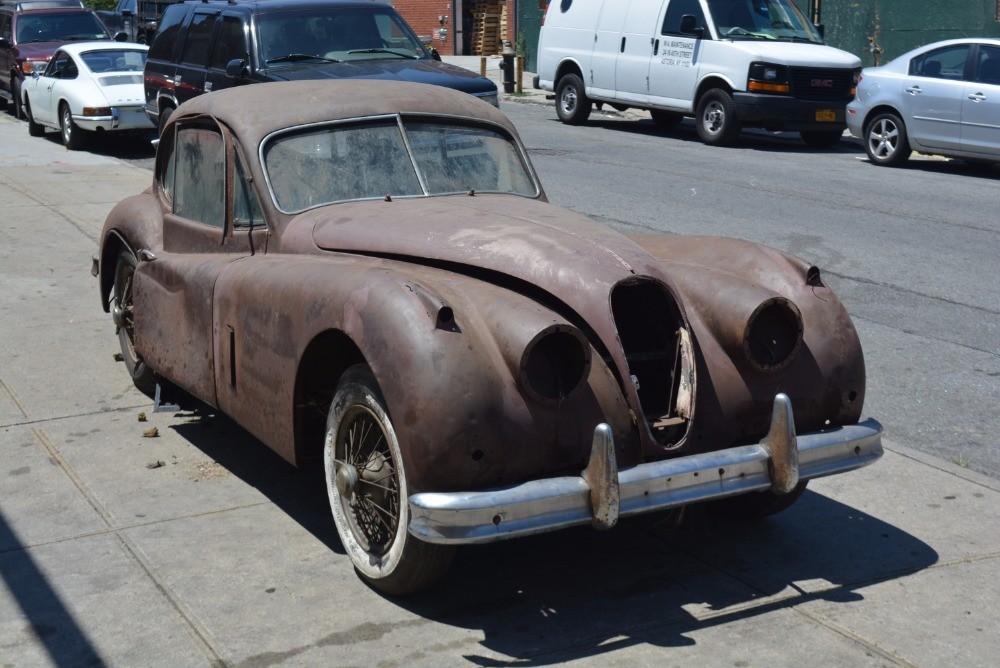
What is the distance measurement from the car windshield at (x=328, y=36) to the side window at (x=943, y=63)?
255 inches

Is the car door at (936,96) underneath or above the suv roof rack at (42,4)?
underneath

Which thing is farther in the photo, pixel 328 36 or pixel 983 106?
pixel 983 106

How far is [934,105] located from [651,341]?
1246 cm

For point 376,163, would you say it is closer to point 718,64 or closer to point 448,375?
point 448,375

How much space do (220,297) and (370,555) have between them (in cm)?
149

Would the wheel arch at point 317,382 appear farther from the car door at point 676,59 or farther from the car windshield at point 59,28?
the car windshield at point 59,28

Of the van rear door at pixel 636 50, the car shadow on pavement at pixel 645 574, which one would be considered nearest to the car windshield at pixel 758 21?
the van rear door at pixel 636 50

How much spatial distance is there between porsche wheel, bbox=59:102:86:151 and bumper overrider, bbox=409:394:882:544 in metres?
16.1

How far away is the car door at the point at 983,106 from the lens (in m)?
15.4

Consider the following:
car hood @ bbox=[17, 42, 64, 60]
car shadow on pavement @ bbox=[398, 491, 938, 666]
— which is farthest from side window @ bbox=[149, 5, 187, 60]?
car shadow on pavement @ bbox=[398, 491, 938, 666]

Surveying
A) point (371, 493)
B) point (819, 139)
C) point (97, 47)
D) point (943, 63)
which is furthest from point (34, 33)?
point (371, 493)

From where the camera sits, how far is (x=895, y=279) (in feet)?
32.7

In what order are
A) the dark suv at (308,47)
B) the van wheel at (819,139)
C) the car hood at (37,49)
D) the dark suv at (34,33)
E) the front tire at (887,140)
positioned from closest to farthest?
the dark suv at (308,47) → the front tire at (887,140) → the van wheel at (819,139) → the car hood at (37,49) → the dark suv at (34,33)

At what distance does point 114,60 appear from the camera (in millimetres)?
19641
